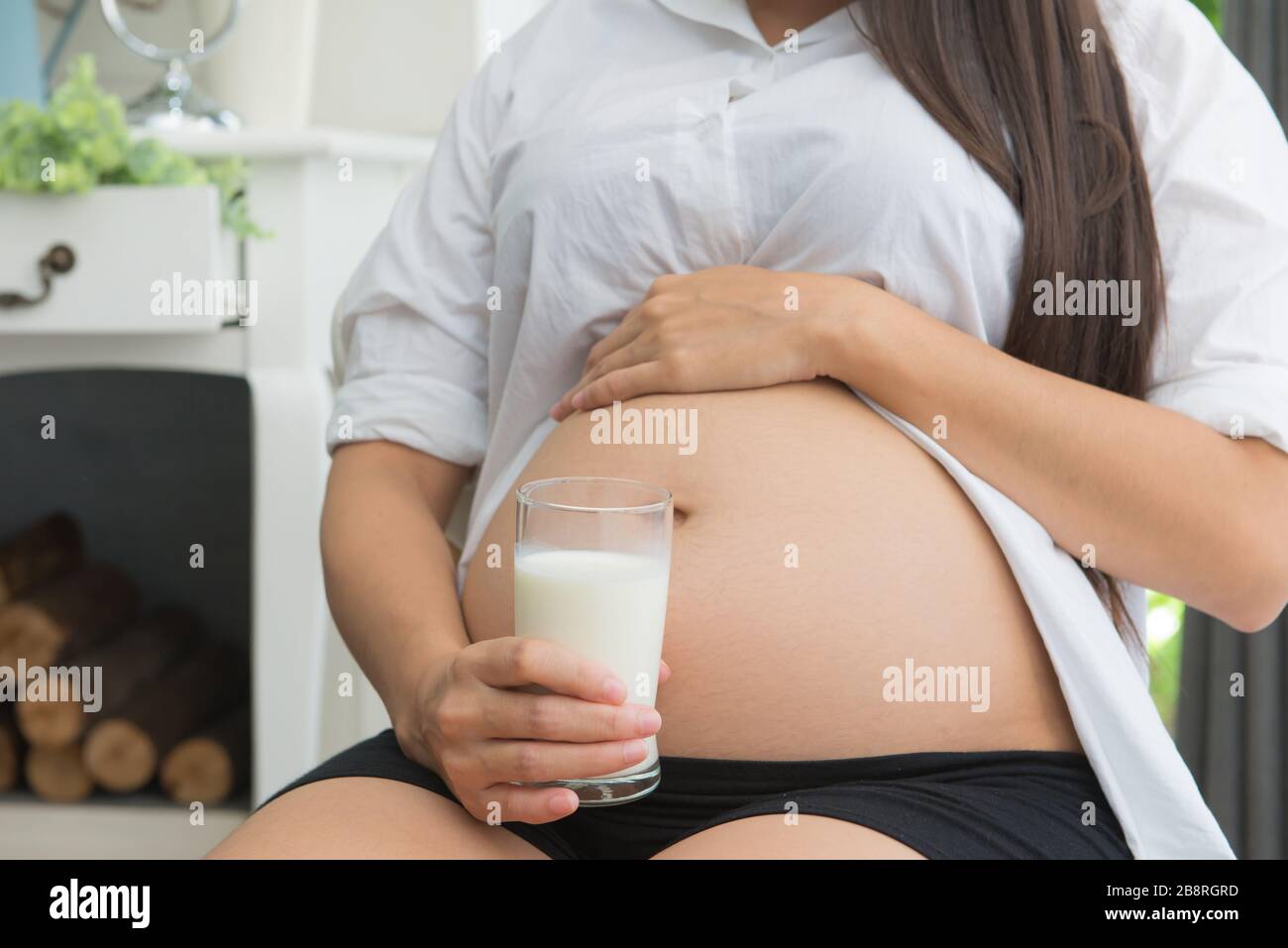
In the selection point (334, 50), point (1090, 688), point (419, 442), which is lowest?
point (1090, 688)

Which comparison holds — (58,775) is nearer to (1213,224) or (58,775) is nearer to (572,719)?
(572,719)

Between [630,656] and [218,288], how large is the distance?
80 cm

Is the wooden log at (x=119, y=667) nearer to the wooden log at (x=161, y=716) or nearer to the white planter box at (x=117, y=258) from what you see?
the wooden log at (x=161, y=716)

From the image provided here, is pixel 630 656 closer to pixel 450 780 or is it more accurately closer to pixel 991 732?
pixel 450 780

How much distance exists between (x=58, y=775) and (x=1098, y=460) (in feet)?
4.24

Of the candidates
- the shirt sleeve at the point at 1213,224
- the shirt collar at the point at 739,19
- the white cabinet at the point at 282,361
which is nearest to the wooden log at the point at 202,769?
the white cabinet at the point at 282,361

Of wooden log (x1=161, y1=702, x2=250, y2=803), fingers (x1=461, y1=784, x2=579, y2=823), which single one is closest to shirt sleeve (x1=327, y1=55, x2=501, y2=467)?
fingers (x1=461, y1=784, x2=579, y2=823)

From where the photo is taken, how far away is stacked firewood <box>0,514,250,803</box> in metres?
1.48

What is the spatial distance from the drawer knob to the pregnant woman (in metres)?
0.46

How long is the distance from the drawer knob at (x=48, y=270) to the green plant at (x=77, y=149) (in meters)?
0.06

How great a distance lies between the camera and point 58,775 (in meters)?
1.48

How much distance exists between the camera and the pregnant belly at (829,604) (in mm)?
727
